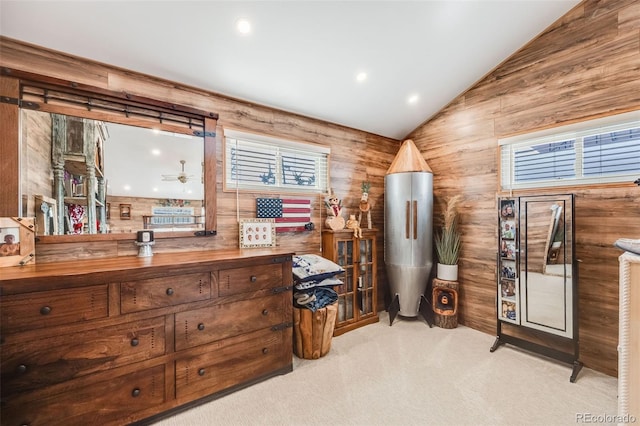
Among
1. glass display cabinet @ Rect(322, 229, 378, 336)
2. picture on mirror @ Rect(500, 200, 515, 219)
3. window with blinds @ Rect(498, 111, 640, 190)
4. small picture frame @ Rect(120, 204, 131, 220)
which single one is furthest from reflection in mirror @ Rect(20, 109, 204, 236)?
window with blinds @ Rect(498, 111, 640, 190)

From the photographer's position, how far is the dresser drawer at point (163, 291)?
5.54 feet

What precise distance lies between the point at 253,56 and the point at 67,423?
8.70 feet

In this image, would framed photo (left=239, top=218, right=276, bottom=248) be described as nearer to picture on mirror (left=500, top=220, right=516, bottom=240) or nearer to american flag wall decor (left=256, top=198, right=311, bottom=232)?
american flag wall decor (left=256, top=198, right=311, bottom=232)

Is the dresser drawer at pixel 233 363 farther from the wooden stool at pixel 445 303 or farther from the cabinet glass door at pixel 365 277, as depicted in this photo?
the wooden stool at pixel 445 303

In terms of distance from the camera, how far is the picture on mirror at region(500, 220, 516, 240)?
8.80 feet

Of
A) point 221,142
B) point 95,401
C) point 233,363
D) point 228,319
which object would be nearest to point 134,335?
point 95,401

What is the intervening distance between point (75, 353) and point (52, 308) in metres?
0.28

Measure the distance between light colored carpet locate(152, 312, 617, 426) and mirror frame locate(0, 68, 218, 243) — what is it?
1388 mm

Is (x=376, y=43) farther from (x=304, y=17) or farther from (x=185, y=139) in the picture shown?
(x=185, y=139)

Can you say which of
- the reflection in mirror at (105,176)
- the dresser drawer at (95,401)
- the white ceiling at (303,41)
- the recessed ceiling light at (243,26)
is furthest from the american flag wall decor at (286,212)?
the dresser drawer at (95,401)

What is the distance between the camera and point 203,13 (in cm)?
191

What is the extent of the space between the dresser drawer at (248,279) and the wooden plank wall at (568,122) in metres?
2.35

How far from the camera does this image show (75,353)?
5.06ft

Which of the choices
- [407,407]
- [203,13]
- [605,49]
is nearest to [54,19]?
[203,13]
